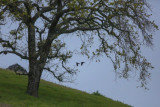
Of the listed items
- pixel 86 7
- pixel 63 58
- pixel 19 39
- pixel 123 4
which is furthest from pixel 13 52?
pixel 123 4

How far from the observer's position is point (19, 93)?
26.5 meters

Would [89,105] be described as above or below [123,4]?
below

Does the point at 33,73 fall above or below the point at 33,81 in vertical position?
above

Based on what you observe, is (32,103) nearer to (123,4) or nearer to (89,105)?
(89,105)

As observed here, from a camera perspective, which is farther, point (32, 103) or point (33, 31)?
point (33, 31)

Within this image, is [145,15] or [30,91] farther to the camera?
[30,91]

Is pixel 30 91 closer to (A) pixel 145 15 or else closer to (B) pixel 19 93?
(B) pixel 19 93

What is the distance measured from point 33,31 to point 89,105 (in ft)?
30.6

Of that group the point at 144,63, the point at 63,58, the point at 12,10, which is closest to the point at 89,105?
the point at 63,58

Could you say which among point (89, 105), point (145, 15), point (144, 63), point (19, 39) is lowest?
point (89, 105)

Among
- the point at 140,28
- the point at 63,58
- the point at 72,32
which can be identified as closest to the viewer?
the point at 140,28

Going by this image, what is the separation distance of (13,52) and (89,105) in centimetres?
921

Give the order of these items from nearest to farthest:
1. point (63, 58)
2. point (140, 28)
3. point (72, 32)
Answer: point (140, 28)
point (72, 32)
point (63, 58)

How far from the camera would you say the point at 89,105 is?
1088 inches
